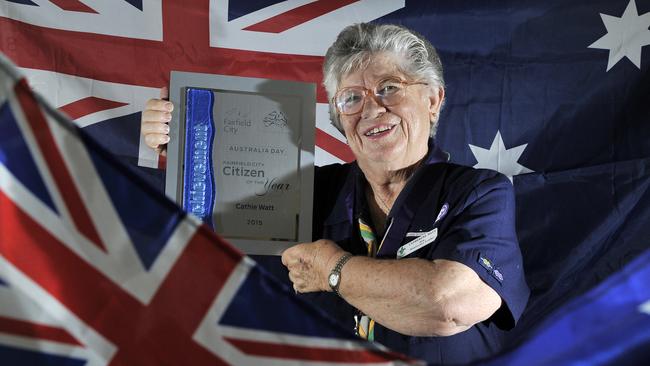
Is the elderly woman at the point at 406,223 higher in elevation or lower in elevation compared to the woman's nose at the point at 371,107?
Result: lower

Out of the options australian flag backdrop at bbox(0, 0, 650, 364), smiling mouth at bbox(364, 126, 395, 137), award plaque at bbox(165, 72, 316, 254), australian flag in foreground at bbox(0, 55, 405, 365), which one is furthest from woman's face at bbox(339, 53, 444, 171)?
australian flag in foreground at bbox(0, 55, 405, 365)

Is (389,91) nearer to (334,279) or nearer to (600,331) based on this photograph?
(334,279)

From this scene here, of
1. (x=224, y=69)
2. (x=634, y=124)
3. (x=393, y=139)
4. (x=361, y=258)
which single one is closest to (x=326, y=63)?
(x=393, y=139)

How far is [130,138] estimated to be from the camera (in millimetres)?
2227

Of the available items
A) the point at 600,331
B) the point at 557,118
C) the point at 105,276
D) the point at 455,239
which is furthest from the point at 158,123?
the point at 600,331

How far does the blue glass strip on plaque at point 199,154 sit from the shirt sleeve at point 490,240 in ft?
1.82

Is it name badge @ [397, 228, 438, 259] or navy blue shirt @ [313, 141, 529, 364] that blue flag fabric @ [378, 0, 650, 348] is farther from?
name badge @ [397, 228, 438, 259]

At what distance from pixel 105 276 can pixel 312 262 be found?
77 cm

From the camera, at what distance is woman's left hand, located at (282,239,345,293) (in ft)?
5.29

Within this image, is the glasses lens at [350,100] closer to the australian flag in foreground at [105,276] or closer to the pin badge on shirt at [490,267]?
the pin badge on shirt at [490,267]

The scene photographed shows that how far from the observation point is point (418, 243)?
1.64 m

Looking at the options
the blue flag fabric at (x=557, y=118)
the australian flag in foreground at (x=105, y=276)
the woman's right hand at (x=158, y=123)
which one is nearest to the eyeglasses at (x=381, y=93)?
Result: the woman's right hand at (x=158, y=123)

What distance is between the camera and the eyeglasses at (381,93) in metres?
1.82

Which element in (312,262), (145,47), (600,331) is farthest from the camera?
(145,47)
